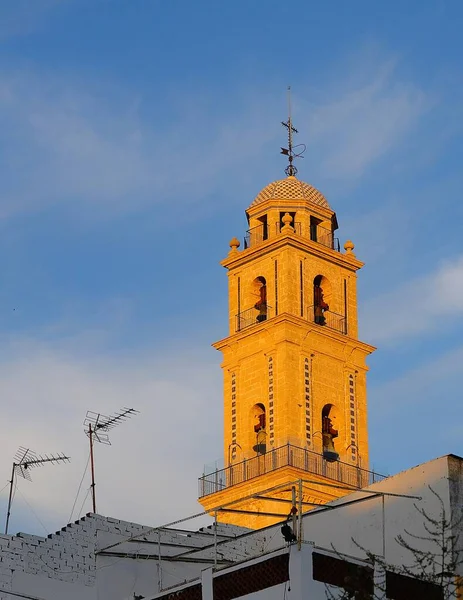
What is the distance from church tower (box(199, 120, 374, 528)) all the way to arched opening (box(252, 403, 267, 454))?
0.04 metres

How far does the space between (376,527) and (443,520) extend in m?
4.45

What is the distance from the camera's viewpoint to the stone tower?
78.3 m

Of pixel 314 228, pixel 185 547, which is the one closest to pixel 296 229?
pixel 314 228

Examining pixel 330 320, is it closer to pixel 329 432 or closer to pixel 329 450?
pixel 329 432

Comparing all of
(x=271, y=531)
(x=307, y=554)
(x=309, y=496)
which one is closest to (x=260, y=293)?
(x=309, y=496)

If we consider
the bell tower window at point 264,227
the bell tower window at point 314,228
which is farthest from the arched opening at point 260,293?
the bell tower window at point 314,228

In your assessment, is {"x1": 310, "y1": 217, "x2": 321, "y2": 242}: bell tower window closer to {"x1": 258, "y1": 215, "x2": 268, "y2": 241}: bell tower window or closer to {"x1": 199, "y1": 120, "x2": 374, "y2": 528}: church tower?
{"x1": 199, "y1": 120, "x2": 374, "y2": 528}: church tower

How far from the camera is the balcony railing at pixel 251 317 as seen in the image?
268ft

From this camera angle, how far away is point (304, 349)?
79.9m

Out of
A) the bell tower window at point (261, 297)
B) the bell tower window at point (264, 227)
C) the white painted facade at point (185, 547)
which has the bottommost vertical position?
the white painted facade at point (185, 547)

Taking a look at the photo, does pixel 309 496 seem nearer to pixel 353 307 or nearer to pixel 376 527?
pixel 353 307

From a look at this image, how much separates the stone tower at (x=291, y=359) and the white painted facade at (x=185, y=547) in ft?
94.9

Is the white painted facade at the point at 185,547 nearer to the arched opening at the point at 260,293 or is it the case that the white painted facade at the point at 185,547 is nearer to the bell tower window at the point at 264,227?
the arched opening at the point at 260,293

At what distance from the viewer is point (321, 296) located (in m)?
82.9
